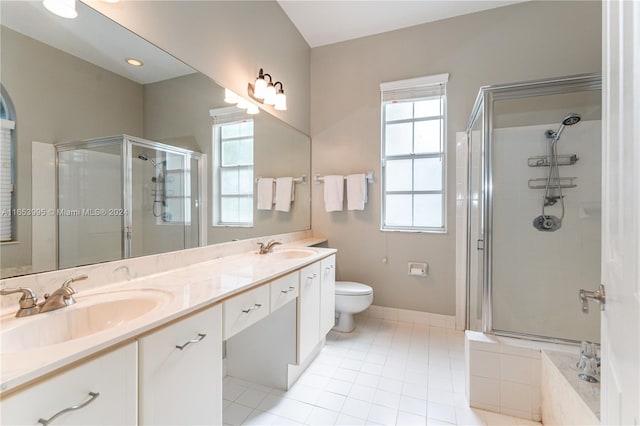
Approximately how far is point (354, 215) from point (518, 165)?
1477mm

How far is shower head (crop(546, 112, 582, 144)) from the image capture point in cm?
199

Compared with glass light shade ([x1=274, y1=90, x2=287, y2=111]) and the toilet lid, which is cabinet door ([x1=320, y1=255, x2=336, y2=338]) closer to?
the toilet lid

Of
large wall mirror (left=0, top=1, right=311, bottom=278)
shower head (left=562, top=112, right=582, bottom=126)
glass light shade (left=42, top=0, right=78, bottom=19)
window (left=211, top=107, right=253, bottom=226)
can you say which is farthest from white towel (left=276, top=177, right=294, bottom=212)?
shower head (left=562, top=112, right=582, bottom=126)

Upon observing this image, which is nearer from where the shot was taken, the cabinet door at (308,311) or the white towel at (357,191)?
the cabinet door at (308,311)

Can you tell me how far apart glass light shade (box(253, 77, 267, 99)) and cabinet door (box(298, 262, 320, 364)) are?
1.37 meters

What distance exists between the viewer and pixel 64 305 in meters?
0.86

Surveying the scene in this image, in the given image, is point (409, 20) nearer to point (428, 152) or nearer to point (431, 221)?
point (428, 152)

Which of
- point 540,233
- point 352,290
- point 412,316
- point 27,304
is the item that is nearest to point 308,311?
point 352,290

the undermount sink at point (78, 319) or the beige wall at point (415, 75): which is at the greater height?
the beige wall at point (415, 75)

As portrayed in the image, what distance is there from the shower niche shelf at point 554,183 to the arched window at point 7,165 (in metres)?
2.83

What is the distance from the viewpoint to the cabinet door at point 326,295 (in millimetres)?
2008

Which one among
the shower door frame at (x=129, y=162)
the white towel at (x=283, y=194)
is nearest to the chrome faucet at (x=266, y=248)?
the white towel at (x=283, y=194)

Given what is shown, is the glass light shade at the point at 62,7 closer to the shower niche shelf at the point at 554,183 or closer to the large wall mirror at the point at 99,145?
the large wall mirror at the point at 99,145

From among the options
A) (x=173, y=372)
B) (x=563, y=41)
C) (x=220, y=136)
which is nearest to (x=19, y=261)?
(x=173, y=372)
